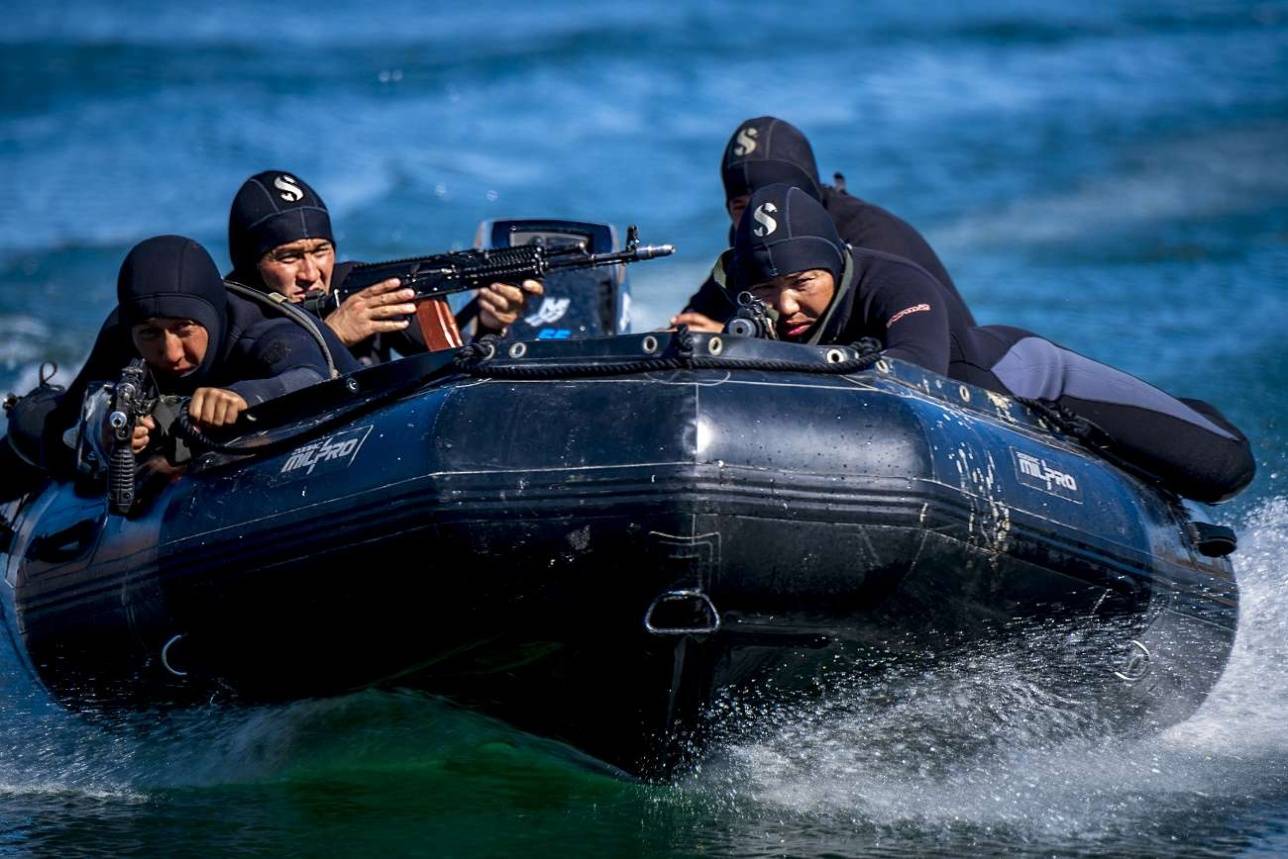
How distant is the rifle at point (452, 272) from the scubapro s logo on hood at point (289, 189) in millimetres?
329

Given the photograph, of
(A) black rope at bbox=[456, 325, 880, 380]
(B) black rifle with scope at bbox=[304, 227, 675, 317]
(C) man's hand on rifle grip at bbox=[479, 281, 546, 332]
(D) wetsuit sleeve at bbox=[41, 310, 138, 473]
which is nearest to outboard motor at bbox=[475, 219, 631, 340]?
(C) man's hand on rifle grip at bbox=[479, 281, 546, 332]

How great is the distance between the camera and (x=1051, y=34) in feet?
59.5

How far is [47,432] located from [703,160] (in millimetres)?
10064

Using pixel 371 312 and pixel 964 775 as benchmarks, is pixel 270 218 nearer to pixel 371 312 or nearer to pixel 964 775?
pixel 371 312

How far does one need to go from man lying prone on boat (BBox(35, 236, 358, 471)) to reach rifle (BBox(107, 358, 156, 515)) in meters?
0.08

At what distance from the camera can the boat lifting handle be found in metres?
4.30

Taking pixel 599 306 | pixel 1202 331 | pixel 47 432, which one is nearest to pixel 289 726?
pixel 47 432

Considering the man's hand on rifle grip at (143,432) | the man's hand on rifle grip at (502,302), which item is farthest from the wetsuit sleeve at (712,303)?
the man's hand on rifle grip at (143,432)

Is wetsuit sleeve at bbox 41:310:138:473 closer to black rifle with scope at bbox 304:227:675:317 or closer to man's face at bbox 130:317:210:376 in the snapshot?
man's face at bbox 130:317:210:376

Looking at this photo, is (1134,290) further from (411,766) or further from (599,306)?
(411,766)

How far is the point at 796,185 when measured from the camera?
6.60 meters

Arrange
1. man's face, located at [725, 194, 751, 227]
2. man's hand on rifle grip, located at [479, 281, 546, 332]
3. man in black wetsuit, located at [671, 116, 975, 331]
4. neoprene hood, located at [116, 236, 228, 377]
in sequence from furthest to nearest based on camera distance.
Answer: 1. man's face, located at [725, 194, 751, 227]
2. man's hand on rifle grip, located at [479, 281, 546, 332]
3. man in black wetsuit, located at [671, 116, 975, 331]
4. neoprene hood, located at [116, 236, 228, 377]

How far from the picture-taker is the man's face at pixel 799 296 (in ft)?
17.1

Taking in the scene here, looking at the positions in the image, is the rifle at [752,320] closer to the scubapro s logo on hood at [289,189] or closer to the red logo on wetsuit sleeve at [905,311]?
the red logo on wetsuit sleeve at [905,311]
